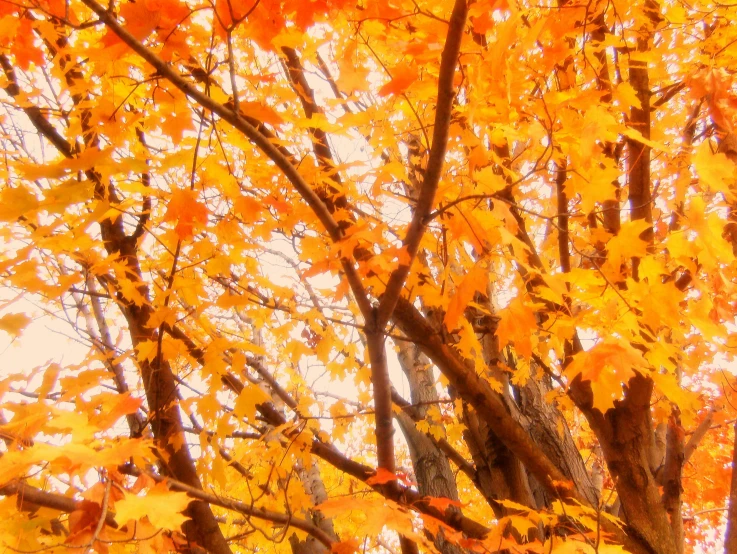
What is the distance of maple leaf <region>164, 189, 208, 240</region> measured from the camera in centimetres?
157

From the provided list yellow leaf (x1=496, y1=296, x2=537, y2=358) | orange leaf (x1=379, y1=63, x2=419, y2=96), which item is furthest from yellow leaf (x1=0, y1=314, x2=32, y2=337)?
yellow leaf (x1=496, y1=296, x2=537, y2=358)

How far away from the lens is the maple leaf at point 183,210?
5.16 ft

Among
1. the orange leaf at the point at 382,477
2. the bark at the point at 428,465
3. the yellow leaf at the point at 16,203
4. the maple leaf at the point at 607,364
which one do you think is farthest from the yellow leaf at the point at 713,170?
the bark at the point at 428,465

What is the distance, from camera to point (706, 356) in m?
3.02

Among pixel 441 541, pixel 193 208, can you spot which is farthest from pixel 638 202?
pixel 441 541

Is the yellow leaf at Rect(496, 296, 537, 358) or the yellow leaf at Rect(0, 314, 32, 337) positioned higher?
the yellow leaf at Rect(496, 296, 537, 358)

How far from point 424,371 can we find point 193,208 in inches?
122

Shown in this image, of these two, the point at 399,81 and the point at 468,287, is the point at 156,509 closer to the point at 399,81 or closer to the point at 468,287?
the point at 468,287

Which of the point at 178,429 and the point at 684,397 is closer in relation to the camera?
the point at 684,397

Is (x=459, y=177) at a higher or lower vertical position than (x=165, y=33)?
higher

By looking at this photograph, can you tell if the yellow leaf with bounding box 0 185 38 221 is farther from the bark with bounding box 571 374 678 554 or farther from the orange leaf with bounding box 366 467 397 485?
the bark with bounding box 571 374 678 554

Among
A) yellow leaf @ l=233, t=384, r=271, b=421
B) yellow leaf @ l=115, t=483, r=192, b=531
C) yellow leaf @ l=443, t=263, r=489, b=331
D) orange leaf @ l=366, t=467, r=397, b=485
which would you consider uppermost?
yellow leaf @ l=443, t=263, r=489, b=331

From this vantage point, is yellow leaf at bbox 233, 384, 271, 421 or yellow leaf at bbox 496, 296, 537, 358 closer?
yellow leaf at bbox 496, 296, 537, 358

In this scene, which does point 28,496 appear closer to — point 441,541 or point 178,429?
point 178,429
